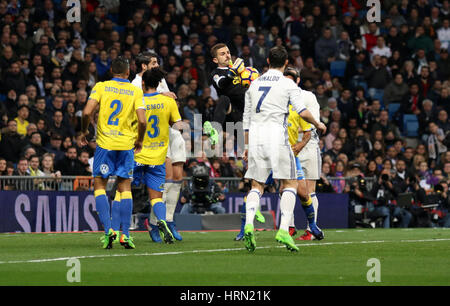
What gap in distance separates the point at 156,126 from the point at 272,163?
235cm

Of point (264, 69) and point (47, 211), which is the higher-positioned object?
point (264, 69)

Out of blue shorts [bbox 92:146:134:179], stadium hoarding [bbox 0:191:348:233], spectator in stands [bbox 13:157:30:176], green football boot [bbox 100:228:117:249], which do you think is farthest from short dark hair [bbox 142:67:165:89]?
spectator in stands [bbox 13:157:30:176]

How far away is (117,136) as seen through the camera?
11727mm

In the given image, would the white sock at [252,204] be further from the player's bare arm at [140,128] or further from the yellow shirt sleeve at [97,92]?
the yellow shirt sleeve at [97,92]

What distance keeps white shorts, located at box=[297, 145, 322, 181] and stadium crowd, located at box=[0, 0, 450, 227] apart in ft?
19.1

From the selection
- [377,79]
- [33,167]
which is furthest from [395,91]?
[33,167]

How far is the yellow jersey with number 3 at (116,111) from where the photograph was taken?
11.7 meters

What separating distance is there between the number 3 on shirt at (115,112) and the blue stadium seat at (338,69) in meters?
16.2

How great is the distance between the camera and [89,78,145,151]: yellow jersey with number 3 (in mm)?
11672

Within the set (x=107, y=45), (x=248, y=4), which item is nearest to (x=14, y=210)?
(x=107, y=45)

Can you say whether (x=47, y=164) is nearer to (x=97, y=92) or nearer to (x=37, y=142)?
(x=37, y=142)
